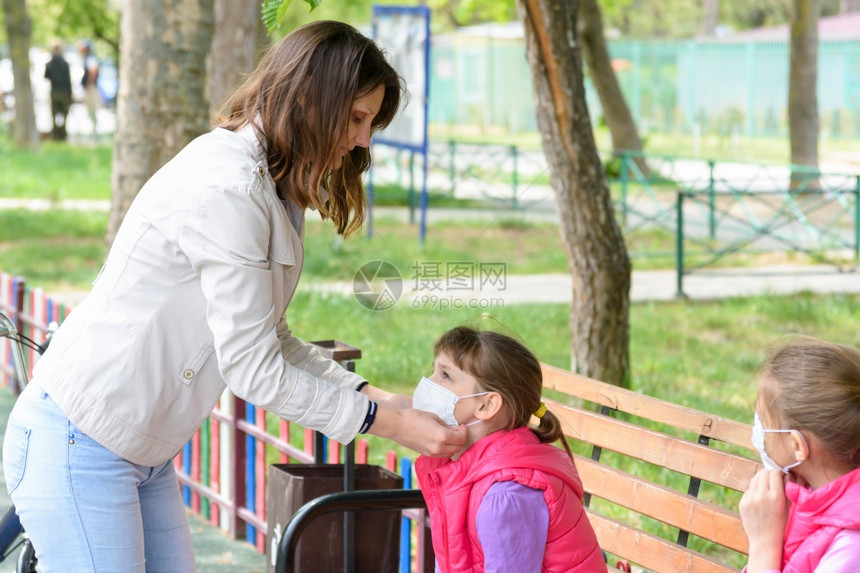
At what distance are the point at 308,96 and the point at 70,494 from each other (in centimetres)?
88

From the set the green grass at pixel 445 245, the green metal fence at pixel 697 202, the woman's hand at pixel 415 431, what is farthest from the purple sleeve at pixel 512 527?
the green grass at pixel 445 245

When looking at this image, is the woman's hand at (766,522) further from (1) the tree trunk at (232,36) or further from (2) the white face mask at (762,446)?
(1) the tree trunk at (232,36)

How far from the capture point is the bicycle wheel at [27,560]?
3012mm

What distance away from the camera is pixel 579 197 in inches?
221

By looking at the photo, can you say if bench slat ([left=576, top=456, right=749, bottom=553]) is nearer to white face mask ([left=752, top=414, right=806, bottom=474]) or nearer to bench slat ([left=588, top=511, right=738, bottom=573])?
bench slat ([left=588, top=511, right=738, bottom=573])

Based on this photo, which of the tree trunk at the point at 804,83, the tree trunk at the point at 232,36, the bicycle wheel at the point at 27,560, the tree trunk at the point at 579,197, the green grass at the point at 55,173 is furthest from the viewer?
the green grass at the point at 55,173

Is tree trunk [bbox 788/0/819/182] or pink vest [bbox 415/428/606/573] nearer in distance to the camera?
pink vest [bbox 415/428/606/573]

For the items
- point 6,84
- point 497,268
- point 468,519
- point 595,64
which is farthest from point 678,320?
point 6,84

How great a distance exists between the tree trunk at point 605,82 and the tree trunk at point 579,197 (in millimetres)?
9317

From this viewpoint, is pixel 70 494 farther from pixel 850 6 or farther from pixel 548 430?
pixel 850 6

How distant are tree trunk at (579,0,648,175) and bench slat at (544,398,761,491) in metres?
12.0

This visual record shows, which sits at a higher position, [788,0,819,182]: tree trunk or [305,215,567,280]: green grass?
[788,0,819,182]: tree trunk

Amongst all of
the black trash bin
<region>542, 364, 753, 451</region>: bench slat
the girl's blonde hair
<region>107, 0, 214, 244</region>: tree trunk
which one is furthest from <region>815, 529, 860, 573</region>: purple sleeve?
<region>107, 0, 214, 244</region>: tree trunk

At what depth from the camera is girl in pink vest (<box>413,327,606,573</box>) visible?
2299 millimetres
